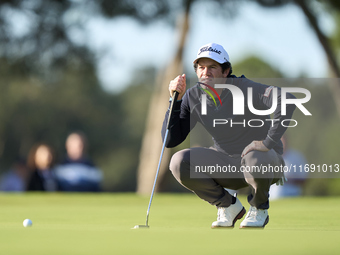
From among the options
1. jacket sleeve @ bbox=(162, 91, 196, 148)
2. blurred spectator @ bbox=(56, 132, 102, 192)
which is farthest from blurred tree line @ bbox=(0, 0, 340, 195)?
jacket sleeve @ bbox=(162, 91, 196, 148)

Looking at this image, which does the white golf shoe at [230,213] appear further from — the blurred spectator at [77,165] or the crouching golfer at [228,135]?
the blurred spectator at [77,165]

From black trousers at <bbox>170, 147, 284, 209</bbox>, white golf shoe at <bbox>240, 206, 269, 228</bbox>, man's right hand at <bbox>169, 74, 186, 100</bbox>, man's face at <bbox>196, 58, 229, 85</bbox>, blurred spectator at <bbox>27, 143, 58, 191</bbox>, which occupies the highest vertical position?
blurred spectator at <bbox>27, 143, 58, 191</bbox>

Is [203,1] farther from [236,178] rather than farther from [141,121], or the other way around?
[141,121]

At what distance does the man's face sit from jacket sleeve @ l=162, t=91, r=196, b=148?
0.23 metres

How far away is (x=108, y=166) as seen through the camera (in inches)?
1715

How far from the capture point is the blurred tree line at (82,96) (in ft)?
46.2

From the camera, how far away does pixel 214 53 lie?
427 cm

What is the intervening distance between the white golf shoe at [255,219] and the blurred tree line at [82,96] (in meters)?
9.99

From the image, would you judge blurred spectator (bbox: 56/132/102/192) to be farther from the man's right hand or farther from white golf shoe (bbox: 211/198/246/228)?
white golf shoe (bbox: 211/198/246/228)

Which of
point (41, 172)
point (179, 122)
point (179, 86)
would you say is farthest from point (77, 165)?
point (179, 86)

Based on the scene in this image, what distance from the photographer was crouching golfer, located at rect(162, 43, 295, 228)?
4.13 meters

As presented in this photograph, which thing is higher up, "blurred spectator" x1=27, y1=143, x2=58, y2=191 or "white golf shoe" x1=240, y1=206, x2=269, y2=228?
"blurred spectator" x1=27, y1=143, x2=58, y2=191

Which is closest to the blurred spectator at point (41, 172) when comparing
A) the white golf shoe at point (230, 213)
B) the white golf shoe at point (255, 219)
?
the white golf shoe at point (230, 213)

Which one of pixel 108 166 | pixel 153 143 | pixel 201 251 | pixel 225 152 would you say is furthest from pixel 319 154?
pixel 108 166
